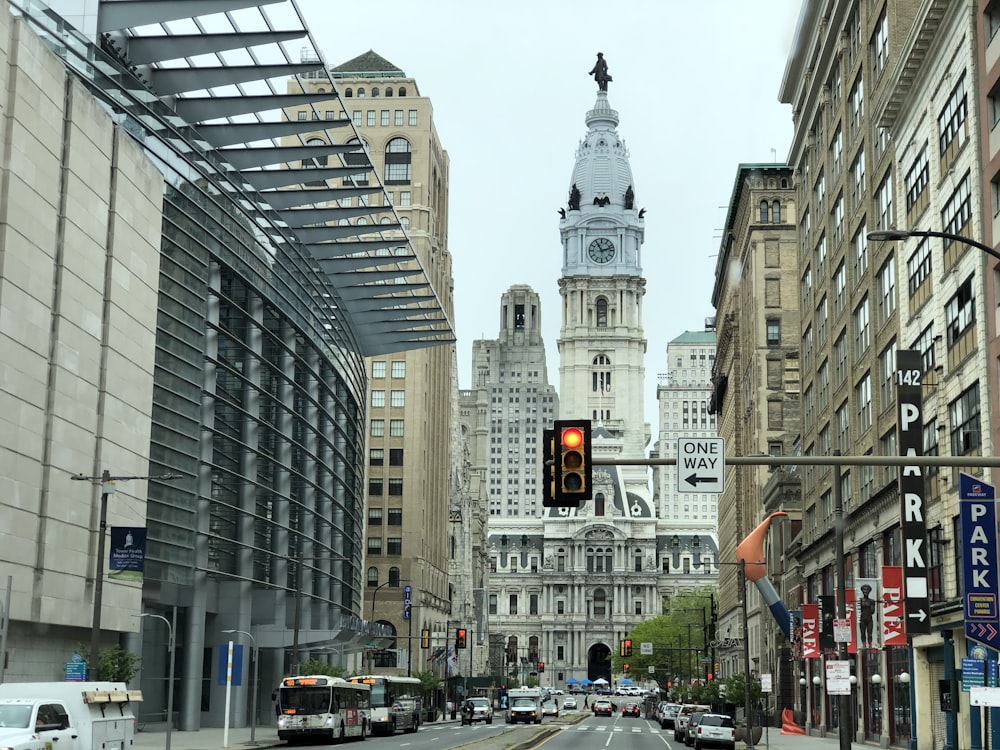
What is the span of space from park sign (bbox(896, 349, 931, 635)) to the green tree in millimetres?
28033

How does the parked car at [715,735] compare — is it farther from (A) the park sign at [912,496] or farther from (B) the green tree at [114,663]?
(B) the green tree at [114,663]

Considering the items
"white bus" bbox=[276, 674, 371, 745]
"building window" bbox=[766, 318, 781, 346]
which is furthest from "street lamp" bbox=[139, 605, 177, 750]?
"building window" bbox=[766, 318, 781, 346]

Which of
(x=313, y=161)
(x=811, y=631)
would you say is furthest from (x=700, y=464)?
(x=313, y=161)

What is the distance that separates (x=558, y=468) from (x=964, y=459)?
629 cm

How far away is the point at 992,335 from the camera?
126ft

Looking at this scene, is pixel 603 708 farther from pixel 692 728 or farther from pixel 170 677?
pixel 170 677

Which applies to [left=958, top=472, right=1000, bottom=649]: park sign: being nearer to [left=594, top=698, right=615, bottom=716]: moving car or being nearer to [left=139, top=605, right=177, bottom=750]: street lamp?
[left=139, top=605, right=177, bottom=750]: street lamp

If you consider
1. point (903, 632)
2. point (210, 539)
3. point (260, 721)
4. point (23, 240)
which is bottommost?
point (260, 721)

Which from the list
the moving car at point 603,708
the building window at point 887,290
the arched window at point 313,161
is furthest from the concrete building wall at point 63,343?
the moving car at point 603,708

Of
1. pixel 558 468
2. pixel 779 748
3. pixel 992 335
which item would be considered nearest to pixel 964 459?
pixel 558 468

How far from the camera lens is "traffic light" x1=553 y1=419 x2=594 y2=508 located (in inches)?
820

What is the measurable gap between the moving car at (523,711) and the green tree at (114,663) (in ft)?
136

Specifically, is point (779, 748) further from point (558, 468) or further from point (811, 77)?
point (558, 468)

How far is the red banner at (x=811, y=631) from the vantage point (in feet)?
174
